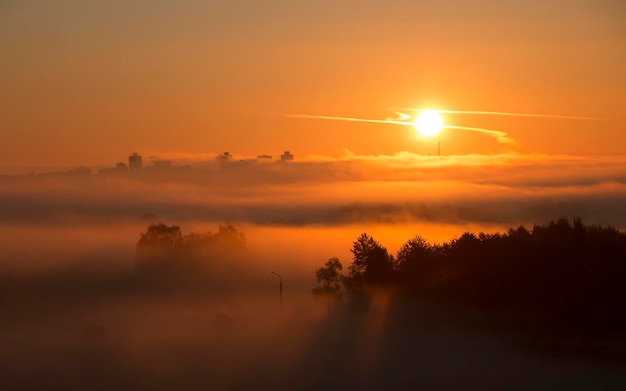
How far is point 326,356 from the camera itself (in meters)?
32.6

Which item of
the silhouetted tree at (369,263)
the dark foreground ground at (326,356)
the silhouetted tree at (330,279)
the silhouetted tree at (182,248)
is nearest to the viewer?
the dark foreground ground at (326,356)

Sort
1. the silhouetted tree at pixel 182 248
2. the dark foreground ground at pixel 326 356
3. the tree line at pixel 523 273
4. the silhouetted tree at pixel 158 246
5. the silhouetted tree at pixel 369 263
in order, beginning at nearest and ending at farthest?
the dark foreground ground at pixel 326 356 < the tree line at pixel 523 273 < the silhouetted tree at pixel 369 263 < the silhouetted tree at pixel 182 248 < the silhouetted tree at pixel 158 246

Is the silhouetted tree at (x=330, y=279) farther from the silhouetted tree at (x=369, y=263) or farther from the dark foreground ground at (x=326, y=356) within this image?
the dark foreground ground at (x=326, y=356)

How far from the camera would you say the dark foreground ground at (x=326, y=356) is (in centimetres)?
2980

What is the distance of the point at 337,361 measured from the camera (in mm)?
Result: 32125

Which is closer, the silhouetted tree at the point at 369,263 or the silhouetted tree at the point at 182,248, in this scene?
the silhouetted tree at the point at 369,263

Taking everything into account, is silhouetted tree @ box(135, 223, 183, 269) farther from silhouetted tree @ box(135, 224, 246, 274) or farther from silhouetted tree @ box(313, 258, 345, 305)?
silhouetted tree @ box(313, 258, 345, 305)

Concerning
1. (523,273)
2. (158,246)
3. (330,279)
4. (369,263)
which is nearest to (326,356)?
(523,273)

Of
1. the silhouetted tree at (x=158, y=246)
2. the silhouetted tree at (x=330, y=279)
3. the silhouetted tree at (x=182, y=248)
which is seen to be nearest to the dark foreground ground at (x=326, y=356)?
the silhouetted tree at (x=330, y=279)

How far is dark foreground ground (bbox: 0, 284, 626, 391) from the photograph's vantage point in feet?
97.8

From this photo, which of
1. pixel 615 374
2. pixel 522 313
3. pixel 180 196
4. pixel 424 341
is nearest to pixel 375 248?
pixel 522 313

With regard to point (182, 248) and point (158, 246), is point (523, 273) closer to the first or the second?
point (182, 248)

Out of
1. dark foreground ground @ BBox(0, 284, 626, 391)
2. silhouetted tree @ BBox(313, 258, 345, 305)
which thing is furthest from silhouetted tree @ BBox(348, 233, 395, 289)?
dark foreground ground @ BBox(0, 284, 626, 391)

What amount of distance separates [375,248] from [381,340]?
18.9 metres
